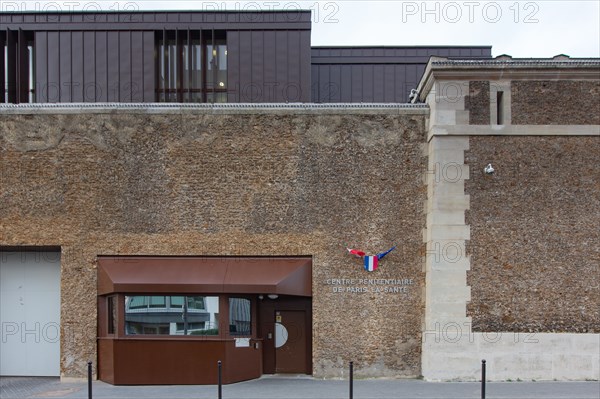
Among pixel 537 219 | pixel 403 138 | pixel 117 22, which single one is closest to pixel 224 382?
pixel 403 138

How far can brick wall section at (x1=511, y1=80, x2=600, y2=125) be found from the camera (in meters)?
15.7

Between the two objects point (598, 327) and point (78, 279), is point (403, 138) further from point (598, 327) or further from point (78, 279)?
point (78, 279)

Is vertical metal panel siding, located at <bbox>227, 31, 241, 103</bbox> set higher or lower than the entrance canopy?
higher

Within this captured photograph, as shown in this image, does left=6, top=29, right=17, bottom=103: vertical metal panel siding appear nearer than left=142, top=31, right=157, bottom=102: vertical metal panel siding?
No

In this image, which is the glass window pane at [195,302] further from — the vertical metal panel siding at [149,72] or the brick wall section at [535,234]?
the vertical metal panel siding at [149,72]

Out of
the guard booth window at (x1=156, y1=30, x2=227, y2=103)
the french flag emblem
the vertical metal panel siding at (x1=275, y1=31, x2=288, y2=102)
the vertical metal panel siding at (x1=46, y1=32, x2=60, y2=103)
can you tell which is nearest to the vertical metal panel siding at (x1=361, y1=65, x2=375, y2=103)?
the vertical metal panel siding at (x1=275, y1=31, x2=288, y2=102)

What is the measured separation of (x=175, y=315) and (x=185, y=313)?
0.25 metres

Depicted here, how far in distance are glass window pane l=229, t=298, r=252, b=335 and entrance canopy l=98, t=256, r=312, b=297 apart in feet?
2.02

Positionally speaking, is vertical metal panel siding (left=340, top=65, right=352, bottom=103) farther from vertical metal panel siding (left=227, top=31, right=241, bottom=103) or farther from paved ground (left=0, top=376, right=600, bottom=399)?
paved ground (left=0, top=376, right=600, bottom=399)

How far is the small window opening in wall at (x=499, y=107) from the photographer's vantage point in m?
15.8

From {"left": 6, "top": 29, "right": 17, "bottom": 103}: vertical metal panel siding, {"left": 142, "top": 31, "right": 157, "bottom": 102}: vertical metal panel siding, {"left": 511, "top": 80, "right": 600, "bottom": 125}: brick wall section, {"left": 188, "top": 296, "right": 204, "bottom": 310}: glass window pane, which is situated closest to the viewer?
{"left": 511, "top": 80, "right": 600, "bottom": 125}: brick wall section

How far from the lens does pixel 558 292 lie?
15461mm

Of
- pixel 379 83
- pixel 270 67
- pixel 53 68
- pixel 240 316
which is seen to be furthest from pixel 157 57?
pixel 240 316

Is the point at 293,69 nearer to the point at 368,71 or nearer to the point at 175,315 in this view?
the point at 368,71
